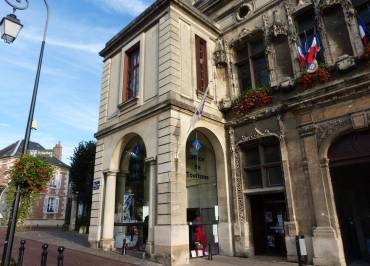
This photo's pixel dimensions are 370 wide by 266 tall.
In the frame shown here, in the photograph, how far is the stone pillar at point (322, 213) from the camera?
8.00 meters

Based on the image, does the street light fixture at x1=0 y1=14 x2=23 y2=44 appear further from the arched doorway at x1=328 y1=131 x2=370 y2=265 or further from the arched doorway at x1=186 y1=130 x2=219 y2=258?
the arched doorway at x1=328 y1=131 x2=370 y2=265

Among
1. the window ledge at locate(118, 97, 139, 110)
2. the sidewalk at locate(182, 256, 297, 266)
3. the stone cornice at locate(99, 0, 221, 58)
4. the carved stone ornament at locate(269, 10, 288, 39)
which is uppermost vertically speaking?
the stone cornice at locate(99, 0, 221, 58)

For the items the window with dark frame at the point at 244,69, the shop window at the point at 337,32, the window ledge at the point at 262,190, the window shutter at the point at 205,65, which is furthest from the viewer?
the window with dark frame at the point at 244,69

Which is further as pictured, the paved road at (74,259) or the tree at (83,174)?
the tree at (83,174)

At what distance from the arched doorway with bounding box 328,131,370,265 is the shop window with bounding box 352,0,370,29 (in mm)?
3603

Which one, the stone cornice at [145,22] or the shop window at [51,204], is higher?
the stone cornice at [145,22]

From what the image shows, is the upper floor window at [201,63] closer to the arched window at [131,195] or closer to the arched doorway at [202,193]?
the arched doorway at [202,193]

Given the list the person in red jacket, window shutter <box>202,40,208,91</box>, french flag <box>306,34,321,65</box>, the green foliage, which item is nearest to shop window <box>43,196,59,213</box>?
the person in red jacket

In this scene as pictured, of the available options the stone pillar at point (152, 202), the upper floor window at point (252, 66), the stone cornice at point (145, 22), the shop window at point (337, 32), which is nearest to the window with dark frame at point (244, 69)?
the upper floor window at point (252, 66)

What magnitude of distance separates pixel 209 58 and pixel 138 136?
4.43 metres

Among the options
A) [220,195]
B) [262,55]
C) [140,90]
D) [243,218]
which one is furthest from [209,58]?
[243,218]

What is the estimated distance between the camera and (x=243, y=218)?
1027 centimetres

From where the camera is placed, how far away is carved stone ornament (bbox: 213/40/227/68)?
12.3m

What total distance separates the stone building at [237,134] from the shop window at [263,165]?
44 millimetres
